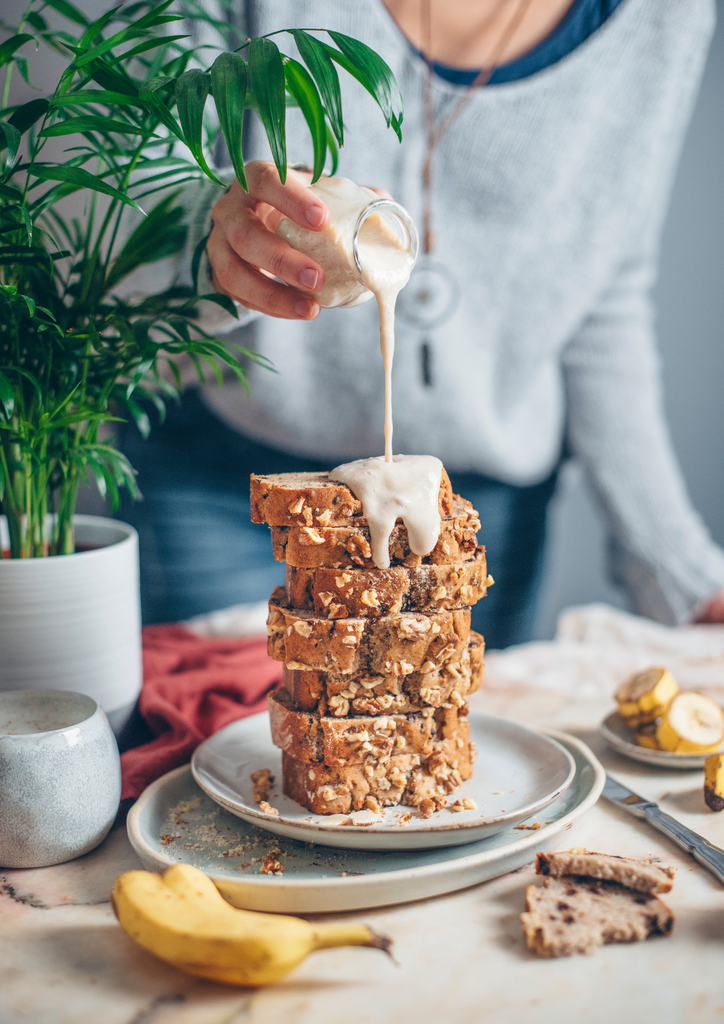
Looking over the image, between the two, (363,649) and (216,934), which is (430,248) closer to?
(363,649)

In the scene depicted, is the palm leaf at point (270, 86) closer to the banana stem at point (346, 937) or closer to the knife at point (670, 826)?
the banana stem at point (346, 937)

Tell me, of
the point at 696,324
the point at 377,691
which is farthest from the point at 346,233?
the point at 696,324

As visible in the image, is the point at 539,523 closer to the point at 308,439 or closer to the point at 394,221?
the point at 308,439

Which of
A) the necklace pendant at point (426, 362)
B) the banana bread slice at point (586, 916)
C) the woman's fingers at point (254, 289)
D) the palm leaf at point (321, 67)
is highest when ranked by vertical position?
the palm leaf at point (321, 67)

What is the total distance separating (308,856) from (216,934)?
0.25 m

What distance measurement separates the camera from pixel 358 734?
100 centimetres

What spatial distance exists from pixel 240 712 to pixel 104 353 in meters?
0.61

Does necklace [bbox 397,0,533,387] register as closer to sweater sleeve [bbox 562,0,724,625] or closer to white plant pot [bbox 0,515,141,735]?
sweater sleeve [bbox 562,0,724,625]

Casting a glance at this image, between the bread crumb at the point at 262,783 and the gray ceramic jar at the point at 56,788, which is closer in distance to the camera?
the gray ceramic jar at the point at 56,788

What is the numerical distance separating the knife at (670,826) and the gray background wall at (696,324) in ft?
5.63

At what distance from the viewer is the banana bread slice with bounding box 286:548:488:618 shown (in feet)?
3.20

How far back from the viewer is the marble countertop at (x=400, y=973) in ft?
2.23

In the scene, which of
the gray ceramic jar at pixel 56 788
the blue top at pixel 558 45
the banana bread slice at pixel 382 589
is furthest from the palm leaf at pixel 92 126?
the blue top at pixel 558 45

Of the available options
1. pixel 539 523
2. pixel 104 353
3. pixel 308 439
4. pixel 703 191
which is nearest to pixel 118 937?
pixel 104 353
